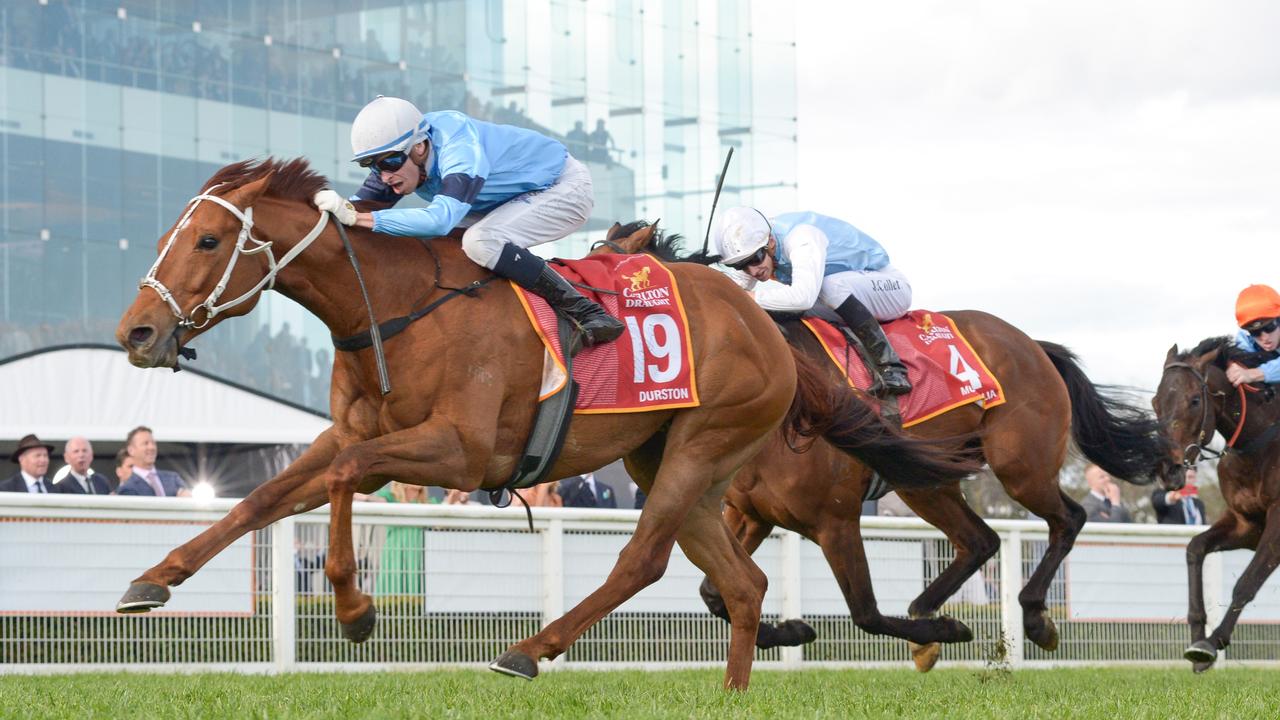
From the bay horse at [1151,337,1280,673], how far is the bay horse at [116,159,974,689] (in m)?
3.77

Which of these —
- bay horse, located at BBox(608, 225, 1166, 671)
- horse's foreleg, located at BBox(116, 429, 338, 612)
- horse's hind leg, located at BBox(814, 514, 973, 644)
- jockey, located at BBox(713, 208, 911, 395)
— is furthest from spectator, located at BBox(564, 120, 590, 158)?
horse's foreleg, located at BBox(116, 429, 338, 612)

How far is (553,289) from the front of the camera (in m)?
5.39

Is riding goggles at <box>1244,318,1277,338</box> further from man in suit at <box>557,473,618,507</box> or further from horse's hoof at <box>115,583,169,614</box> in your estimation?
horse's hoof at <box>115,583,169,614</box>

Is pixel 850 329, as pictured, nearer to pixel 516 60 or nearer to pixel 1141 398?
pixel 1141 398

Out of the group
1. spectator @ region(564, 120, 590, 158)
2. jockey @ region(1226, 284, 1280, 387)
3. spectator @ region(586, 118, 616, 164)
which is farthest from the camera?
spectator @ region(586, 118, 616, 164)

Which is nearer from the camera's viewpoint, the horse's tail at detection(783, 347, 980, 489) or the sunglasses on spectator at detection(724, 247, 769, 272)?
the horse's tail at detection(783, 347, 980, 489)

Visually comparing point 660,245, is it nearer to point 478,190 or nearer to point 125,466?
point 478,190

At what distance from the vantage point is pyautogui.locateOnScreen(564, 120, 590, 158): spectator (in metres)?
18.2

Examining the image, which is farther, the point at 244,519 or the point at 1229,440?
the point at 1229,440

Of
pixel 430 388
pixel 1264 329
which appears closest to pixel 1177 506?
pixel 1264 329

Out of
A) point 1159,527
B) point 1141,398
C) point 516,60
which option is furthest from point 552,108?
point 1141,398

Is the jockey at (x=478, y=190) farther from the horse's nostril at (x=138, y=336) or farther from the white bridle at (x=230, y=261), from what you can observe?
the horse's nostril at (x=138, y=336)

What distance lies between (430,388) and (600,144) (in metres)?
13.6

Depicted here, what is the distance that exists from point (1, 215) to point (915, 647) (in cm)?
1021
